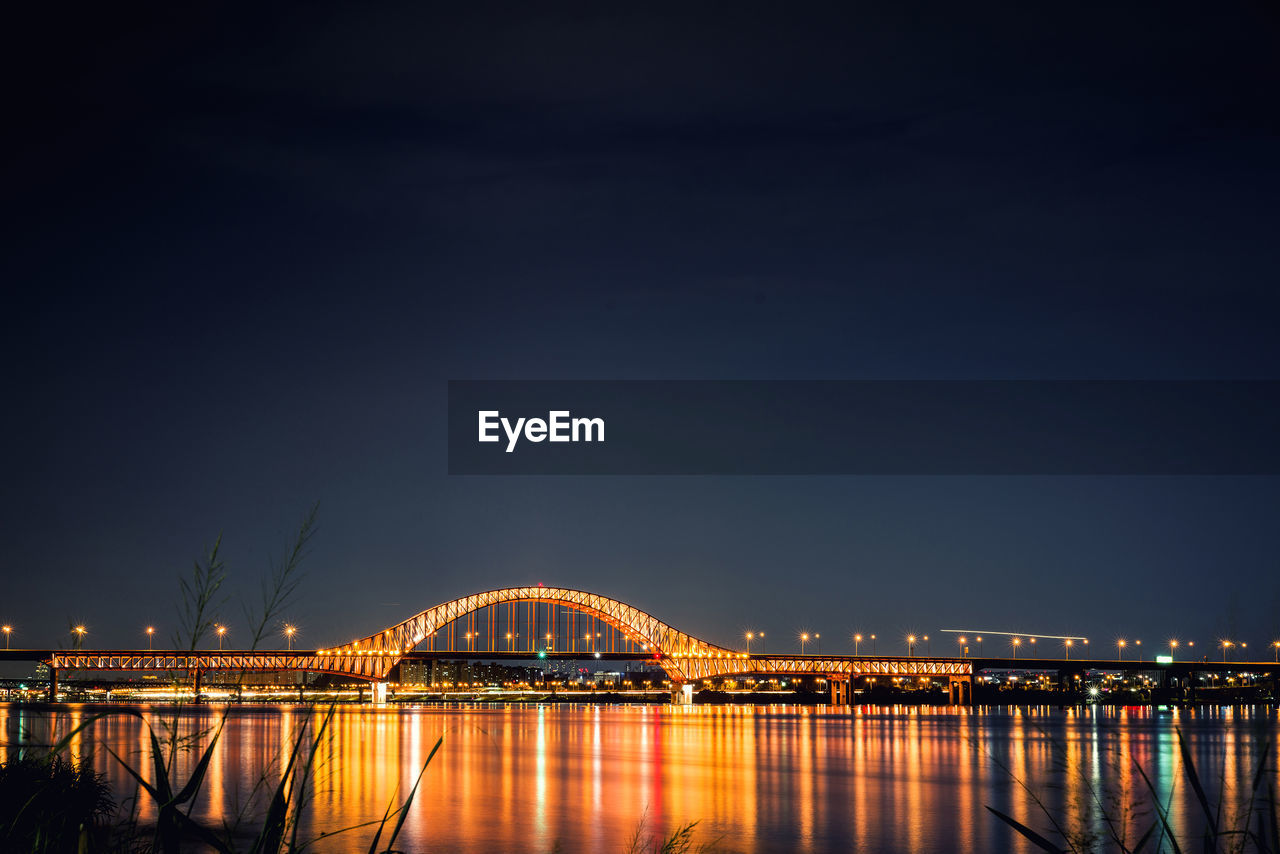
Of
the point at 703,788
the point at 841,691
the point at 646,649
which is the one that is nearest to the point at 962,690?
the point at 841,691

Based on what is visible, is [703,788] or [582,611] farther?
[582,611]

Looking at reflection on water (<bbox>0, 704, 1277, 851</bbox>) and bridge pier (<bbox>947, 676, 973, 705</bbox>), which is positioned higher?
reflection on water (<bbox>0, 704, 1277, 851</bbox>)

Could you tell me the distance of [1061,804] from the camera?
89.7 ft

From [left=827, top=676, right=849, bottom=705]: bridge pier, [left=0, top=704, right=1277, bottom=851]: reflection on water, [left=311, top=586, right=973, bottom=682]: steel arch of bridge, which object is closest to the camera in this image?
[left=0, top=704, right=1277, bottom=851]: reflection on water

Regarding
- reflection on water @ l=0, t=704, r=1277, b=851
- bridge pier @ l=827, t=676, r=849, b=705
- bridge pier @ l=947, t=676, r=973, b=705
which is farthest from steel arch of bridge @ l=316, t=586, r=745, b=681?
reflection on water @ l=0, t=704, r=1277, b=851

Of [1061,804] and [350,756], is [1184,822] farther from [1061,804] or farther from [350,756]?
Answer: [350,756]

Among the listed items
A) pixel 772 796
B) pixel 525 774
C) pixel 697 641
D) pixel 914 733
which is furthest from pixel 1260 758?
pixel 697 641

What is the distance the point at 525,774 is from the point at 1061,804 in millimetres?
14806

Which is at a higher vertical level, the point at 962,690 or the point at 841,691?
the point at 962,690

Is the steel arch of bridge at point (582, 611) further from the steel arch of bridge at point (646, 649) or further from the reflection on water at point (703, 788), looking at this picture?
the reflection on water at point (703, 788)

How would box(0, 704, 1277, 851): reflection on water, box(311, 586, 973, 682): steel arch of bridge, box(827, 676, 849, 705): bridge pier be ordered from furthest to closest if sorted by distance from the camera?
box(827, 676, 849, 705): bridge pier → box(311, 586, 973, 682): steel arch of bridge → box(0, 704, 1277, 851): reflection on water

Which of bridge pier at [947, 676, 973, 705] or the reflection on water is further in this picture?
bridge pier at [947, 676, 973, 705]

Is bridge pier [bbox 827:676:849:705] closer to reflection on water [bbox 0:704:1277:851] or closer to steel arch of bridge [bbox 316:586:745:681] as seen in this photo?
steel arch of bridge [bbox 316:586:745:681]

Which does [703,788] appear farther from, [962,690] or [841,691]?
[841,691]
